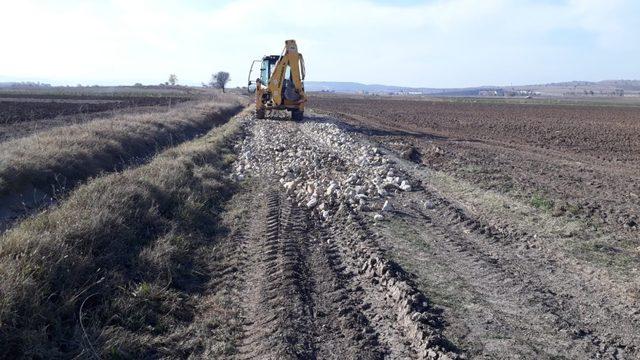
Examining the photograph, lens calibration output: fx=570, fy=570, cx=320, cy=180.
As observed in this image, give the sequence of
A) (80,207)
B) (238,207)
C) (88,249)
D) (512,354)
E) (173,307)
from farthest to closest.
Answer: (238,207) → (80,207) → (88,249) → (173,307) → (512,354)

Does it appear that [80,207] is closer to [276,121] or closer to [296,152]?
[296,152]

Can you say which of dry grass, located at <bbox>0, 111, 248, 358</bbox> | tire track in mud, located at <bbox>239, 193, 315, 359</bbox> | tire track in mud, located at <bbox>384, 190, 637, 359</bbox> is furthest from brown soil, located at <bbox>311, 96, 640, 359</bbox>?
dry grass, located at <bbox>0, 111, 248, 358</bbox>

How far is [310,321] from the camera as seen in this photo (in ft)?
19.0

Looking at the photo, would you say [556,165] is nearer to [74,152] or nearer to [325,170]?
[325,170]

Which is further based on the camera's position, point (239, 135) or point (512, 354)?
point (239, 135)

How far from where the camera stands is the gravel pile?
11.0 metres

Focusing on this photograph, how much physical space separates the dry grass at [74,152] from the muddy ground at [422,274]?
4.24 m

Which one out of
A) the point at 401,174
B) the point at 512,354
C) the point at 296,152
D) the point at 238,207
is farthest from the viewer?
the point at 296,152

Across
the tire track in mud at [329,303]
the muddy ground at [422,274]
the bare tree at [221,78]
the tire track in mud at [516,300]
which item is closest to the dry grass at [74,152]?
the muddy ground at [422,274]

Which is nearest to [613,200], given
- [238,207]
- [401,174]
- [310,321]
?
[401,174]

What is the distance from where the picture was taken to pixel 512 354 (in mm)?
5020

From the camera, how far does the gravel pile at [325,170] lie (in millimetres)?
11039

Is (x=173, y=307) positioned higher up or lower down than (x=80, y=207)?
lower down

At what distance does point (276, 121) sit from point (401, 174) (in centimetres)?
1917
